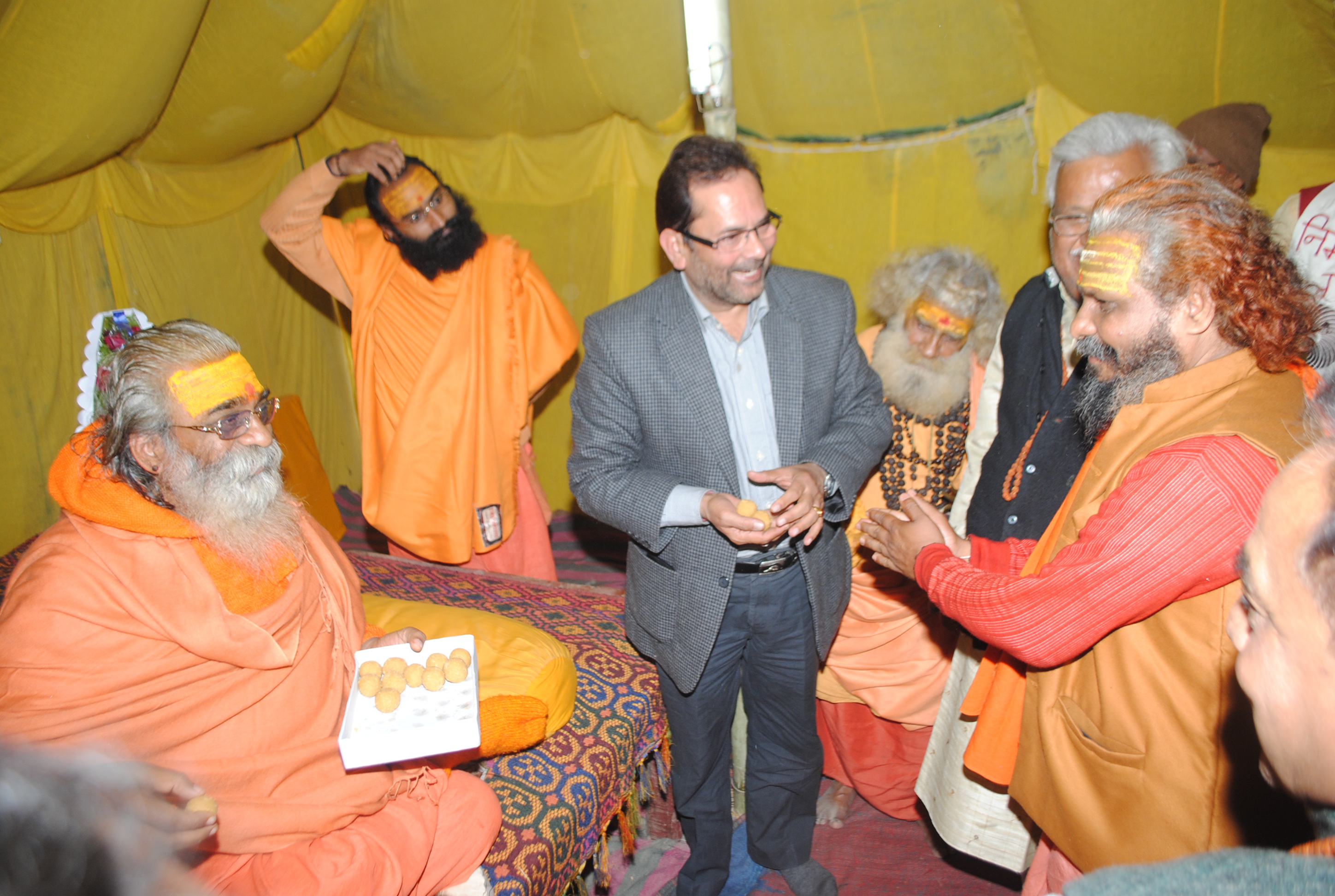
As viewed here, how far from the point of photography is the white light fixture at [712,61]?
3.24 m

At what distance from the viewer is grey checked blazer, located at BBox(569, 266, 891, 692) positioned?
2361 mm

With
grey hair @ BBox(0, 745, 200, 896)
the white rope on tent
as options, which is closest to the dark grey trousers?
grey hair @ BBox(0, 745, 200, 896)

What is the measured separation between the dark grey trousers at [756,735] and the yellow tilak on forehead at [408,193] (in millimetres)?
2687

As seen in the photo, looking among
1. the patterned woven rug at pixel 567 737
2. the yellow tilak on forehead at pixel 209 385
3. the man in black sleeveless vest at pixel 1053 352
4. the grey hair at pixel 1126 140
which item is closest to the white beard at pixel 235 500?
the yellow tilak on forehead at pixel 209 385

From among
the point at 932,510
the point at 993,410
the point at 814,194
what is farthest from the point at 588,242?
the point at 932,510

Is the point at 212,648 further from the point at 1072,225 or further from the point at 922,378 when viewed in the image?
the point at 1072,225

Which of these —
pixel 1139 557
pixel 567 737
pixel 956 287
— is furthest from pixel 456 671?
pixel 956 287

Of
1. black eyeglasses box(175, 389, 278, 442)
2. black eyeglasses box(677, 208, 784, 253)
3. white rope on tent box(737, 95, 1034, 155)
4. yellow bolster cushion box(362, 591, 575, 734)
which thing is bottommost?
yellow bolster cushion box(362, 591, 575, 734)

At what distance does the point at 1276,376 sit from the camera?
1.57 metres

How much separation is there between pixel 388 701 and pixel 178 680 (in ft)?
1.66

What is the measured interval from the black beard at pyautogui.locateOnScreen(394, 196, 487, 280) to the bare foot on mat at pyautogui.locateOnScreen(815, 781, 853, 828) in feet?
10.4

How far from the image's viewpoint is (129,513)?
1.92 m

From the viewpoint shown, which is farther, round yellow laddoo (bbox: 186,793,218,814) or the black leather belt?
the black leather belt

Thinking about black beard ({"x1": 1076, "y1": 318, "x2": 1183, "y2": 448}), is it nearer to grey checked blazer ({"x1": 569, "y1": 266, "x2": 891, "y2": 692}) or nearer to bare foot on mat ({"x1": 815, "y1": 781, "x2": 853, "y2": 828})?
grey checked blazer ({"x1": 569, "y1": 266, "x2": 891, "y2": 692})
